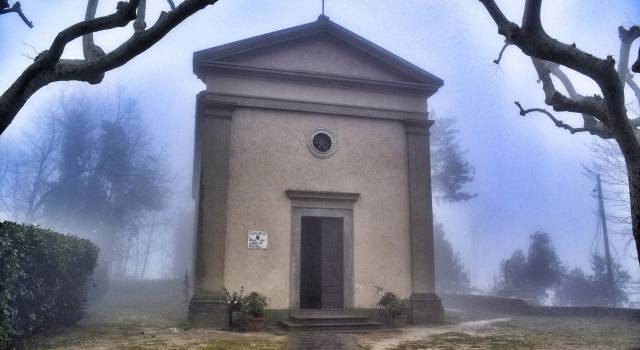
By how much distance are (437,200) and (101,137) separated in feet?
77.3

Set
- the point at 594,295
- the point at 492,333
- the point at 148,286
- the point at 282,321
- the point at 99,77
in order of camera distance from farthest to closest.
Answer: the point at 148,286 → the point at 594,295 → the point at 282,321 → the point at 492,333 → the point at 99,77

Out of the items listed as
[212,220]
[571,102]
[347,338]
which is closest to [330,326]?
[347,338]

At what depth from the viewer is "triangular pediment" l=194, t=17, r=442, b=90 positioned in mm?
12875

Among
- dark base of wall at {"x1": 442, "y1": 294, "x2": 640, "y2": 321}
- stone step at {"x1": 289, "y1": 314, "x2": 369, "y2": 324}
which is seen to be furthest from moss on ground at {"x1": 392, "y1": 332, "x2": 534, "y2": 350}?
dark base of wall at {"x1": 442, "y1": 294, "x2": 640, "y2": 321}

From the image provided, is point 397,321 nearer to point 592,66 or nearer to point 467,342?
point 467,342

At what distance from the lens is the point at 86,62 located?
6203 mm

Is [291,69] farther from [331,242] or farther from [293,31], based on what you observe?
[331,242]

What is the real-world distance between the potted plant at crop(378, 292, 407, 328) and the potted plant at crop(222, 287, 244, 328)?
11.7ft

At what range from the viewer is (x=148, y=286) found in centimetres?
3186

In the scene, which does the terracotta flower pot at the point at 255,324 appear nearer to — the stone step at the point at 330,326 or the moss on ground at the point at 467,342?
the stone step at the point at 330,326

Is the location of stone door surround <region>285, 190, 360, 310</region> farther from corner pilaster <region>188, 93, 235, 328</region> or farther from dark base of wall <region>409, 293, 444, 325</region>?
corner pilaster <region>188, 93, 235, 328</region>

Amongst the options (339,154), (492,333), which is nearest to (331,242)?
(339,154)

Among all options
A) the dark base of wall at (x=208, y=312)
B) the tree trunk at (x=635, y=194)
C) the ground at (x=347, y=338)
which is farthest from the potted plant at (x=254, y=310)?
the tree trunk at (x=635, y=194)

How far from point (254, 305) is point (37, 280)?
4437mm
